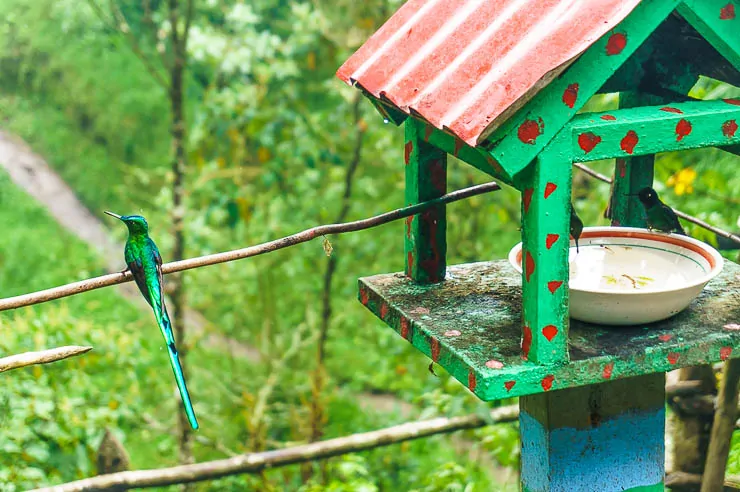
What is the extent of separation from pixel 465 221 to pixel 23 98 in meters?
3.93

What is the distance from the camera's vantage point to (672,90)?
214 cm

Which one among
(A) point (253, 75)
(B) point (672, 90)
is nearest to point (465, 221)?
(A) point (253, 75)

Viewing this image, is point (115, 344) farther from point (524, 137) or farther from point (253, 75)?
point (524, 137)

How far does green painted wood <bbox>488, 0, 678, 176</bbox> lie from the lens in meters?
1.47

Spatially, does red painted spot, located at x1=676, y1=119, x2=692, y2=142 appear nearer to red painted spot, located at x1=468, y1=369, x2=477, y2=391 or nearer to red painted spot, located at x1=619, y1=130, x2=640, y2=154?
red painted spot, located at x1=619, y1=130, x2=640, y2=154

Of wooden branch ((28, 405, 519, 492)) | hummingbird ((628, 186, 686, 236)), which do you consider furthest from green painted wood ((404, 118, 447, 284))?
wooden branch ((28, 405, 519, 492))

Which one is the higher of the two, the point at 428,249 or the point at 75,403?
the point at 428,249

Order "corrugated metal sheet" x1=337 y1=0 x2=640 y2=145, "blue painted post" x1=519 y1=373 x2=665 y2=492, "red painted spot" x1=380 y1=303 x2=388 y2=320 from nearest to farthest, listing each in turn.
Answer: "corrugated metal sheet" x1=337 y1=0 x2=640 y2=145, "blue painted post" x1=519 y1=373 x2=665 y2=492, "red painted spot" x1=380 y1=303 x2=388 y2=320

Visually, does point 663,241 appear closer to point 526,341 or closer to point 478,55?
point 526,341

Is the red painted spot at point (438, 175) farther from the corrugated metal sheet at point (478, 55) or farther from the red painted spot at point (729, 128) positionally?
the red painted spot at point (729, 128)

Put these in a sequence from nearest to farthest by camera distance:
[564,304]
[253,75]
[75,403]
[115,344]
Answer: [564,304]
[75,403]
[115,344]
[253,75]

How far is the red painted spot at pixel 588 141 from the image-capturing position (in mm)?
1510

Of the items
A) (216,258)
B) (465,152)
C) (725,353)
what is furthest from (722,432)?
(216,258)

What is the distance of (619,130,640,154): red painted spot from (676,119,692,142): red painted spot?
0.28 ft
